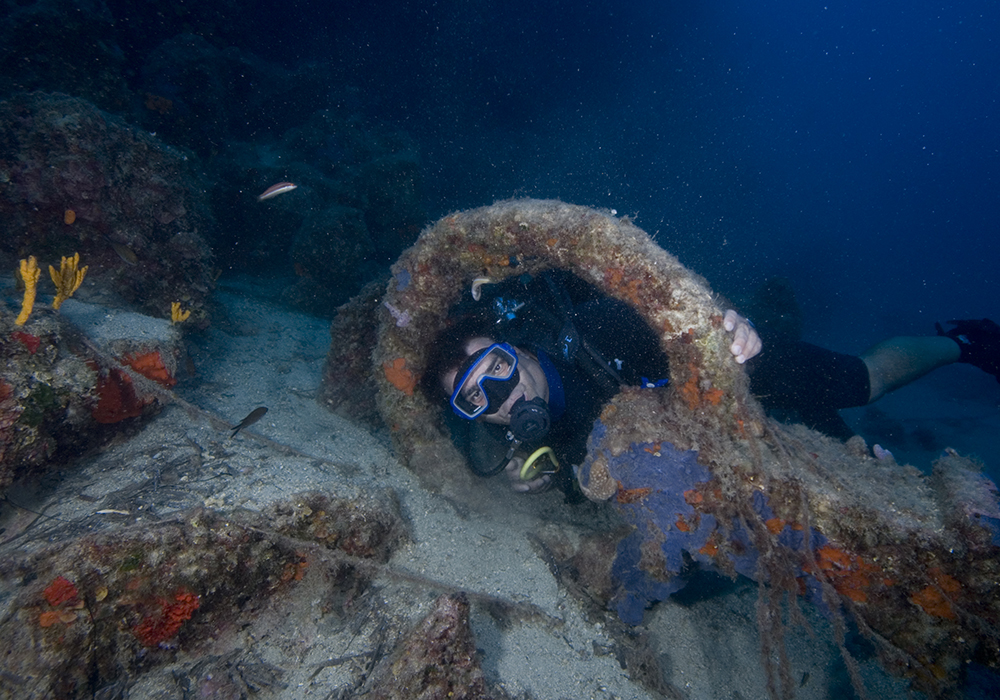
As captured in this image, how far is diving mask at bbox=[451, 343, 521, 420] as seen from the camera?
14.2 ft

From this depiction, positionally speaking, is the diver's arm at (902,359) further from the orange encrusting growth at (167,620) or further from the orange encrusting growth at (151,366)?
the orange encrusting growth at (151,366)

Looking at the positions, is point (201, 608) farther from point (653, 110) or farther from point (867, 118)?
point (867, 118)

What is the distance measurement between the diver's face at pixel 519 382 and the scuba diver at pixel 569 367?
0.01 metres

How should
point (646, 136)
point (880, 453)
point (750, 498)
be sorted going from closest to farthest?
point (750, 498)
point (880, 453)
point (646, 136)

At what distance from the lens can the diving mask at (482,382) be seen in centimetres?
432

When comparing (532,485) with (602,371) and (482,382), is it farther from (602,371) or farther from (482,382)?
(602,371)

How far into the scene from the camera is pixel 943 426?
45.5 feet

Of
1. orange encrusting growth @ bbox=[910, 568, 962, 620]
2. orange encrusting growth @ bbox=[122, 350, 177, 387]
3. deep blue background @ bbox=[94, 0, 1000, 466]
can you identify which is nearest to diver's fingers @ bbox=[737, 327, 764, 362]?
deep blue background @ bbox=[94, 0, 1000, 466]

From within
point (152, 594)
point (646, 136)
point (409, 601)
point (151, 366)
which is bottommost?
point (152, 594)

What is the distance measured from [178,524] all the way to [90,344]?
6.70ft

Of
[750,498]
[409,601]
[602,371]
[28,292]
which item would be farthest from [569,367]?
[28,292]

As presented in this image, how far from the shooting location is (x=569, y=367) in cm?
454

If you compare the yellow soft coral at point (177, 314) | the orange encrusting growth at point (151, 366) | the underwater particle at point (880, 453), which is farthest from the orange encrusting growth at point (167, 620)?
the underwater particle at point (880, 453)

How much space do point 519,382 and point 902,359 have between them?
501 cm
